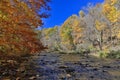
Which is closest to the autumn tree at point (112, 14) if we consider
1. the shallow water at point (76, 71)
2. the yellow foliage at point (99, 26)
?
the yellow foliage at point (99, 26)

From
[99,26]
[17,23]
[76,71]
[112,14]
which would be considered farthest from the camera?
[99,26]

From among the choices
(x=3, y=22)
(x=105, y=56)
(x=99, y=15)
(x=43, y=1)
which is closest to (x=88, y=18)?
(x=99, y=15)

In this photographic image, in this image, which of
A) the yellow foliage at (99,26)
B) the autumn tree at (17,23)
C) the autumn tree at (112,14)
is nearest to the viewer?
the autumn tree at (17,23)

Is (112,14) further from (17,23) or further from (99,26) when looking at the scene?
(17,23)

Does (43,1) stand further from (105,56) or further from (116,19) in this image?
(116,19)

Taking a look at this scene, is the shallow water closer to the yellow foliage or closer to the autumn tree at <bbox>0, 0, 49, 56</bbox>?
the autumn tree at <bbox>0, 0, 49, 56</bbox>

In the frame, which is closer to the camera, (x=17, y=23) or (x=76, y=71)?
(x=17, y=23)

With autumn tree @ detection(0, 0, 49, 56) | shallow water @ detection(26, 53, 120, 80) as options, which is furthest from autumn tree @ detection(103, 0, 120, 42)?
autumn tree @ detection(0, 0, 49, 56)

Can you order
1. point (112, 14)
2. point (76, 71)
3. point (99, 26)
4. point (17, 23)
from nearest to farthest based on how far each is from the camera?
point (17, 23)
point (76, 71)
point (112, 14)
point (99, 26)

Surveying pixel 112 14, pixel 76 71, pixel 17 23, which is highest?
pixel 112 14

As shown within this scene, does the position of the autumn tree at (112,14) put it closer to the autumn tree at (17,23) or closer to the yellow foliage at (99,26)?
the yellow foliage at (99,26)

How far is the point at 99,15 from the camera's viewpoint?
184 feet

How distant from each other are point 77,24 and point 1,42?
57.8m

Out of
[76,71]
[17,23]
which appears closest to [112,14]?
[76,71]
